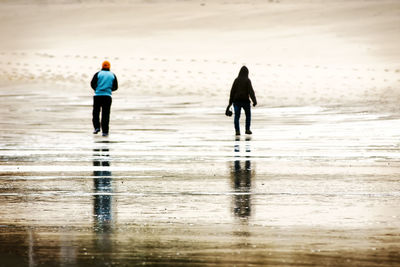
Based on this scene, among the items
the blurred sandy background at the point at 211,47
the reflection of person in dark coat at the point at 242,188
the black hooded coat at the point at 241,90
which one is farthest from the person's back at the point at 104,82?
→ the blurred sandy background at the point at 211,47

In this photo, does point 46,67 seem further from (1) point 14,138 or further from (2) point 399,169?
(2) point 399,169

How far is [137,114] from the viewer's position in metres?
27.9

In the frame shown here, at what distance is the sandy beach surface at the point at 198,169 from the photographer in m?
7.32

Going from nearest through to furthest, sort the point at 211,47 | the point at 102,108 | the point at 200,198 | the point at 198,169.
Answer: the point at 200,198
the point at 198,169
the point at 102,108
the point at 211,47

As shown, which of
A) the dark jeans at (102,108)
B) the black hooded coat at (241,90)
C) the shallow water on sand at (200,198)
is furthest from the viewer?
the black hooded coat at (241,90)

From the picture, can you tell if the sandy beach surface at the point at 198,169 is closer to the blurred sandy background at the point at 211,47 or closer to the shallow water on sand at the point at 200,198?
the shallow water on sand at the point at 200,198

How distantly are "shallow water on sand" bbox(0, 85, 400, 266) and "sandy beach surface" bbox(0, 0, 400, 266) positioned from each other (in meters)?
0.02

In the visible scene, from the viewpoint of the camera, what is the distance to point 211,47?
6694 centimetres

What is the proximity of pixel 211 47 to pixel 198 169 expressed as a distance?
5447cm

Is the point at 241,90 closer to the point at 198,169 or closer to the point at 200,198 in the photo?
the point at 198,169

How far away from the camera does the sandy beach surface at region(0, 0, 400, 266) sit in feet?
24.0

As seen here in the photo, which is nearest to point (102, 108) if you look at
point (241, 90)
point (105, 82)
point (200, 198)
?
point (105, 82)

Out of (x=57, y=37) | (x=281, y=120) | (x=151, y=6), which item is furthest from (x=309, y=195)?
(x=151, y=6)

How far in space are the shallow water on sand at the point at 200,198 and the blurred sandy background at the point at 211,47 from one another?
552 inches
